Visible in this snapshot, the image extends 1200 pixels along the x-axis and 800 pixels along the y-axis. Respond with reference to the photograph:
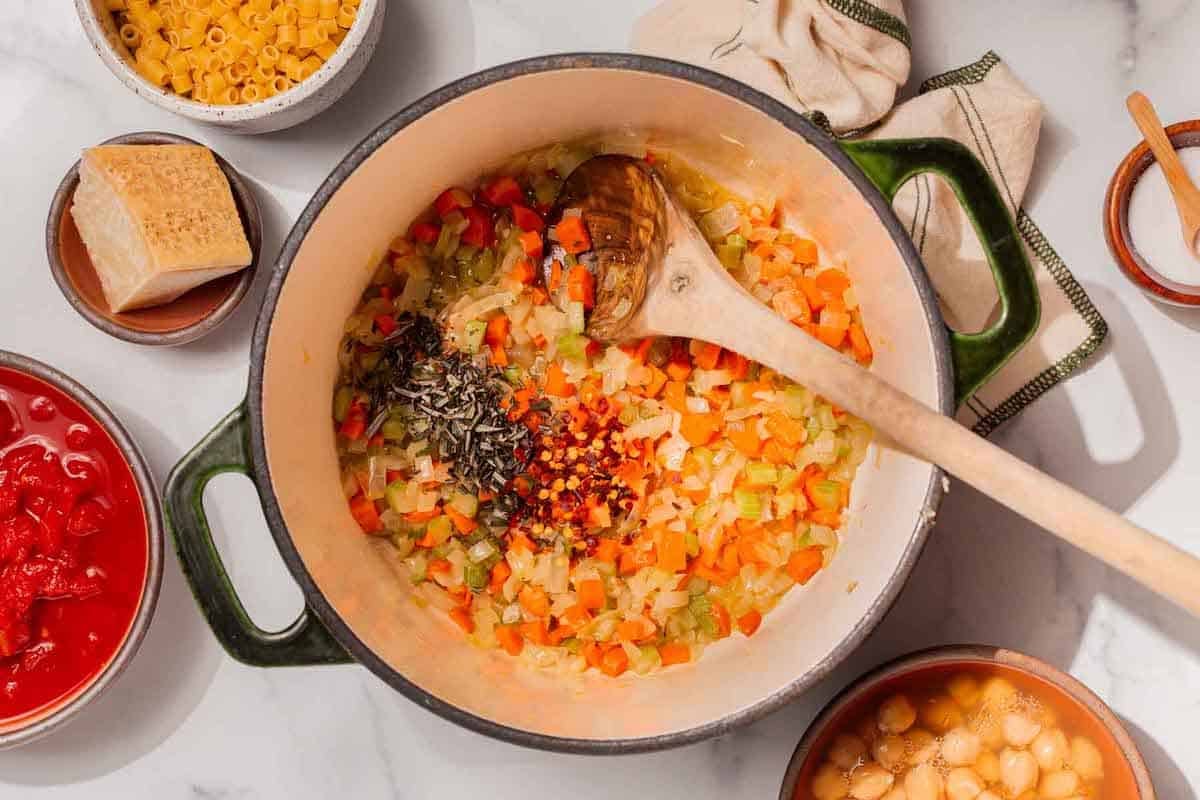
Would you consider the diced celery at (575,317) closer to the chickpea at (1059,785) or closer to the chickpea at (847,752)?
the chickpea at (847,752)

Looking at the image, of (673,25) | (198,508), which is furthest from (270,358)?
(673,25)

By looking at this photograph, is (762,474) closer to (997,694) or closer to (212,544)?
(997,694)

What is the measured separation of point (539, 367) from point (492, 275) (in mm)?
170

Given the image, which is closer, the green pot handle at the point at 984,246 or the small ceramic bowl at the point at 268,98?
the green pot handle at the point at 984,246

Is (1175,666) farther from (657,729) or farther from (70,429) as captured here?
(70,429)

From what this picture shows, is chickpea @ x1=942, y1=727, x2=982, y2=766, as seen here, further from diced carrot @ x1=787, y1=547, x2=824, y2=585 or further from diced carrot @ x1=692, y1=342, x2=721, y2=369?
diced carrot @ x1=692, y1=342, x2=721, y2=369

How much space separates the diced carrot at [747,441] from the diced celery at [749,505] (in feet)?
0.22

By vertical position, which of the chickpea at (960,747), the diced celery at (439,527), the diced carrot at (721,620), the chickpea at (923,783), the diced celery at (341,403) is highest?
the diced celery at (341,403)

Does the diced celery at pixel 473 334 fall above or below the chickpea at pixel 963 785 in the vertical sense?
above

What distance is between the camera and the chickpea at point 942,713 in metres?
1.84

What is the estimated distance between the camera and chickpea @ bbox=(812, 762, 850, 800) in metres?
1.83

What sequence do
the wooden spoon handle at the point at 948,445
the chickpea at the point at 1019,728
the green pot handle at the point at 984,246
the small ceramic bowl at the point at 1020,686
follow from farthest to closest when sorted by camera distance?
the chickpea at the point at 1019,728
the small ceramic bowl at the point at 1020,686
the green pot handle at the point at 984,246
the wooden spoon handle at the point at 948,445

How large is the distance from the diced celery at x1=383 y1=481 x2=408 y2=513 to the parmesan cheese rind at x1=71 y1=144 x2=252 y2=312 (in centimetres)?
42

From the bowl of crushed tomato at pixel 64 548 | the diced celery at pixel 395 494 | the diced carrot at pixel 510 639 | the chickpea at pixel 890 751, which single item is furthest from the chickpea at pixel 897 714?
the bowl of crushed tomato at pixel 64 548
